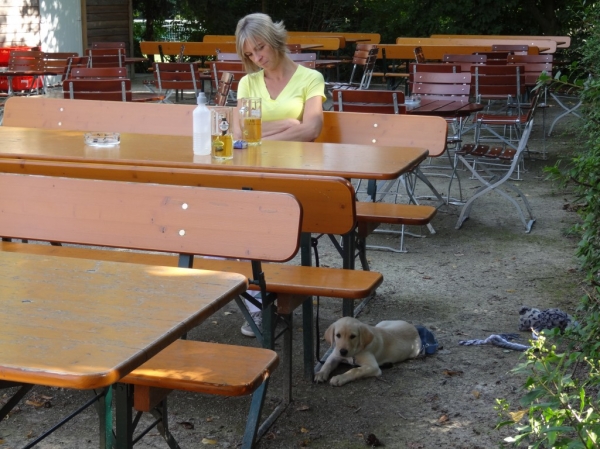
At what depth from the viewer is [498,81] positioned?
29.1 feet

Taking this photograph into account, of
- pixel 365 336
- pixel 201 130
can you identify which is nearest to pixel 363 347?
pixel 365 336

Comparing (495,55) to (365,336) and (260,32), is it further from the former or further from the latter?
(365,336)

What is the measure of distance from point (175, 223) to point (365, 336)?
3.43 ft

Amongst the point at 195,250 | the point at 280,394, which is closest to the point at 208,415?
the point at 280,394

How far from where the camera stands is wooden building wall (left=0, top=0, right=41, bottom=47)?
54.7ft

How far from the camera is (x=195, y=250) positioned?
3287mm

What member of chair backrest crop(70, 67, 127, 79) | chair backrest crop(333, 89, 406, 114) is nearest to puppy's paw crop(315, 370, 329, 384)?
chair backrest crop(333, 89, 406, 114)

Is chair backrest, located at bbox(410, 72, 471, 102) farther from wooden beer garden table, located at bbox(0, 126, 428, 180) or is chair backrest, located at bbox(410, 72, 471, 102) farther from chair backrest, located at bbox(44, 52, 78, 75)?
chair backrest, located at bbox(44, 52, 78, 75)

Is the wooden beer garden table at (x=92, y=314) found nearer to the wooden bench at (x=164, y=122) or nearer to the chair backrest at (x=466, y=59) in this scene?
the wooden bench at (x=164, y=122)

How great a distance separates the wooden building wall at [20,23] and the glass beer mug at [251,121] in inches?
514

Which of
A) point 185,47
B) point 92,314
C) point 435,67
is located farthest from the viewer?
point 185,47

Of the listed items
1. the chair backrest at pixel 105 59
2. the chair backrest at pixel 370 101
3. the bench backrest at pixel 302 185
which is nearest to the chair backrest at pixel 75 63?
the chair backrest at pixel 105 59

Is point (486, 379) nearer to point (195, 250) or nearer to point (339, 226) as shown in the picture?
point (339, 226)

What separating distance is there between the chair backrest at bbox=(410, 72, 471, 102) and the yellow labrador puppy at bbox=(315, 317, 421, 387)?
165 inches
